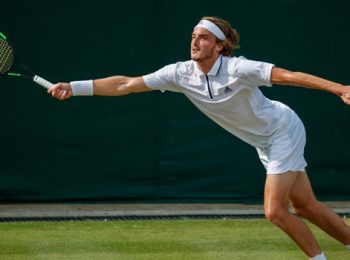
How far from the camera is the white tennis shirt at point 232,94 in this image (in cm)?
663

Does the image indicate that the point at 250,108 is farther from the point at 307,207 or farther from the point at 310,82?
the point at 307,207

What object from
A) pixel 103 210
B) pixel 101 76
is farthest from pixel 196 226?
pixel 101 76

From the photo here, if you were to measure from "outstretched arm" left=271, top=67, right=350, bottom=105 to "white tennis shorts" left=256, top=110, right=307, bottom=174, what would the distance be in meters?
0.47

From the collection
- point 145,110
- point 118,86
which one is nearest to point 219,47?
point 118,86

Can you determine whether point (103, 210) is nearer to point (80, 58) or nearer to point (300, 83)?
point (80, 58)

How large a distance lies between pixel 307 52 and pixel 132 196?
2132mm

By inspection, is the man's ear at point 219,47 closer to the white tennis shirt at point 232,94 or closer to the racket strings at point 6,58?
the white tennis shirt at point 232,94

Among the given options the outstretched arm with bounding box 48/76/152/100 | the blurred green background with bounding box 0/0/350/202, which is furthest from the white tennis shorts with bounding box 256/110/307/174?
the blurred green background with bounding box 0/0/350/202

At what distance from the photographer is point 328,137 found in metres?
10.3

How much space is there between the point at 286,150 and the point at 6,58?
207 centimetres

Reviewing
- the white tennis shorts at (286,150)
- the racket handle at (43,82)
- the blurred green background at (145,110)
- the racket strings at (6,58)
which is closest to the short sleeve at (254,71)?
the white tennis shorts at (286,150)

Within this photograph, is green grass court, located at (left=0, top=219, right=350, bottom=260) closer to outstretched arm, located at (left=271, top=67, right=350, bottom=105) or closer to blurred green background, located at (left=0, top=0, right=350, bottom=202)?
blurred green background, located at (left=0, top=0, right=350, bottom=202)

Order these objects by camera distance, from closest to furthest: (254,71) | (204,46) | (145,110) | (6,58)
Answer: (254,71) → (204,46) → (6,58) → (145,110)

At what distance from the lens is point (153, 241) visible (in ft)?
27.3
